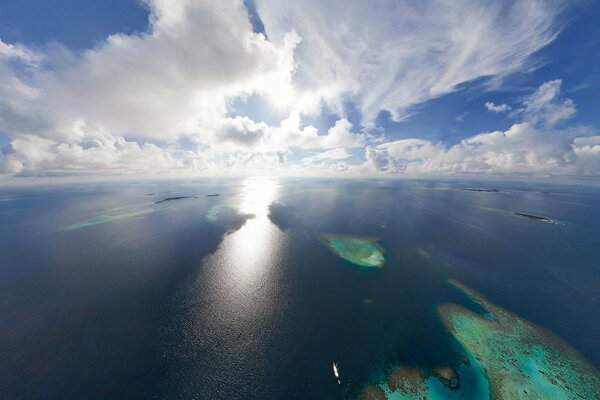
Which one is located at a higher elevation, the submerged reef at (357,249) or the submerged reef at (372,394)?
the submerged reef at (357,249)

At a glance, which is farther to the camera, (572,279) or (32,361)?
(572,279)

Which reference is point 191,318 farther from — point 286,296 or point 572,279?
point 572,279

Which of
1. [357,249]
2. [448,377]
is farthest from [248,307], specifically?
[357,249]

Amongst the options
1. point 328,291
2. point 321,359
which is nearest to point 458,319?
point 328,291

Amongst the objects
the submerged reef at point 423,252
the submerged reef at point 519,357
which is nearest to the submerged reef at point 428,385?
the submerged reef at point 519,357

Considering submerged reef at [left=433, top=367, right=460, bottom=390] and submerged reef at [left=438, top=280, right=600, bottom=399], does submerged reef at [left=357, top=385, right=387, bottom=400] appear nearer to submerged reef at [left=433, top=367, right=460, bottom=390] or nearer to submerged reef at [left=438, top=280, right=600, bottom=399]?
submerged reef at [left=433, top=367, right=460, bottom=390]

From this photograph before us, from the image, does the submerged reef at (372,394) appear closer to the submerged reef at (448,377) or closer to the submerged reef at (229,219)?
the submerged reef at (448,377)

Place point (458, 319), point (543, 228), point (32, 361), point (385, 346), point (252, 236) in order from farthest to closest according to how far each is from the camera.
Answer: point (543, 228), point (252, 236), point (458, 319), point (385, 346), point (32, 361)
